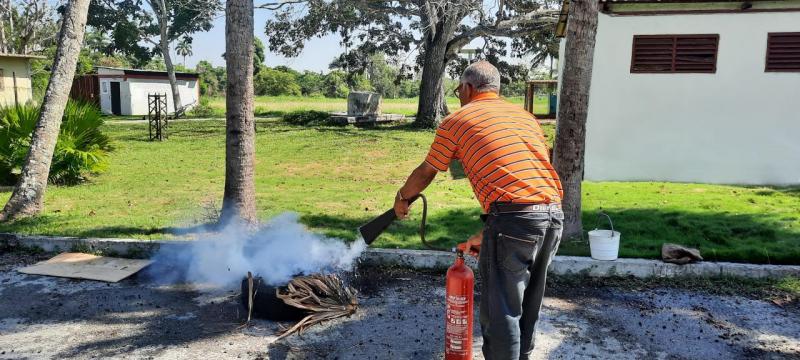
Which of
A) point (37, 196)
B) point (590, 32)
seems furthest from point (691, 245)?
point (37, 196)

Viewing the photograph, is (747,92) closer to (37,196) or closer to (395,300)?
(395,300)

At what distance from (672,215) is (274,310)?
5636 mm

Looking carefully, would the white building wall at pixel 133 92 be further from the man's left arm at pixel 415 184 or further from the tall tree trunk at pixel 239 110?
the man's left arm at pixel 415 184

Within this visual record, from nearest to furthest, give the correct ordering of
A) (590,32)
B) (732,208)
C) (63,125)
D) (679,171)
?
(590,32) → (732,208) → (63,125) → (679,171)

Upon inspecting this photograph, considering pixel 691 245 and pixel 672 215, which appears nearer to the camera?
pixel 691 245

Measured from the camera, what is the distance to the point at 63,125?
10117 millimetres

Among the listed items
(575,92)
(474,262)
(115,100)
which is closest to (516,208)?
(474,262)

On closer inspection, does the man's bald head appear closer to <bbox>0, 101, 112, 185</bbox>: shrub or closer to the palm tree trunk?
<bbox>0, 101, 112, 185</bbox>: shrub

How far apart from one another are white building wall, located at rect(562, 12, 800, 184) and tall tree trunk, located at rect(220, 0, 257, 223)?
686cm

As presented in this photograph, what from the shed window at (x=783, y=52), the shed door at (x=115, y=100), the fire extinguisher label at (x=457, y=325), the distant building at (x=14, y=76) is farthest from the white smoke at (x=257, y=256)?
the shed door at (x=115, y=100)

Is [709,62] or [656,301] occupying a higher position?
[709,62]

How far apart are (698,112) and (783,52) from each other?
5.61 feet

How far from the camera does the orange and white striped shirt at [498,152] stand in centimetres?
322

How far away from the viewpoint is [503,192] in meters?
3.23
